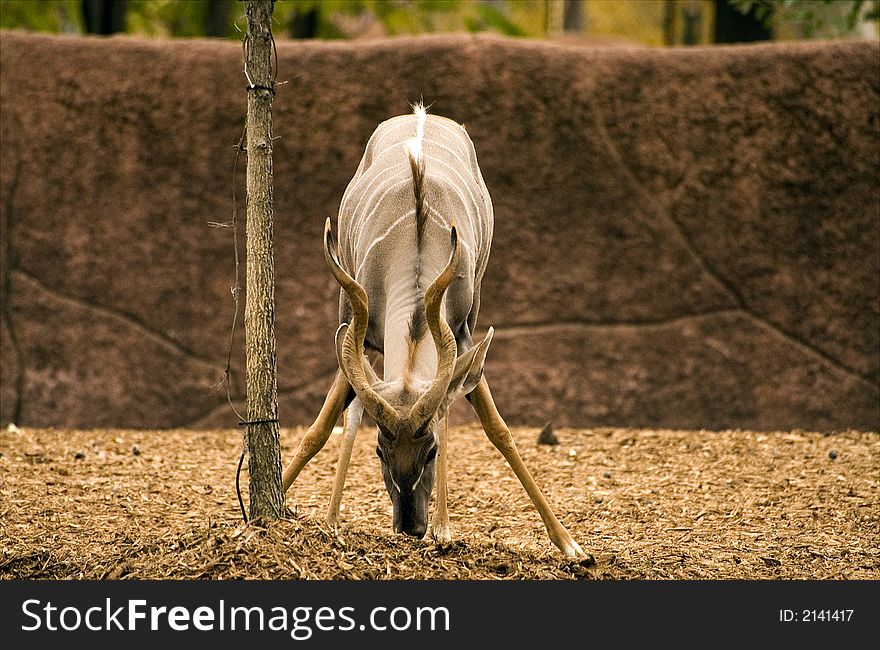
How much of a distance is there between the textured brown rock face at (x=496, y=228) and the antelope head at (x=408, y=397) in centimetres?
318

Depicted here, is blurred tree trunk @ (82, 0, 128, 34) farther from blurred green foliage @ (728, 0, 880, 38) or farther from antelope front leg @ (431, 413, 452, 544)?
antelope front leg @ (431, 413, 452, 544)

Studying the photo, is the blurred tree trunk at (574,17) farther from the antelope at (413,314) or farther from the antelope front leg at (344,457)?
the antelope front leg at (344,457)

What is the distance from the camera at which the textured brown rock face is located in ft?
24.1

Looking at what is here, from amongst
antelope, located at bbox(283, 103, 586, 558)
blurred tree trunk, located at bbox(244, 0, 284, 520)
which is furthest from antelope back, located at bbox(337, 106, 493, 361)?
blurred tree trunk, located at bbox(244, 0, 284, 520)

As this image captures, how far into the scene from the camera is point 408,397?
4.12 meters

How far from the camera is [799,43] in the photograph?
742 cm

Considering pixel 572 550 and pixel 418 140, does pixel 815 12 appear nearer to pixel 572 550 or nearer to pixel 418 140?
pixel 418 140

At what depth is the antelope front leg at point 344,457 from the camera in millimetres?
5047

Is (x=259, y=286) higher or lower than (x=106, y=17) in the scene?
lower

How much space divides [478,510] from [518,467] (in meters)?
1.06

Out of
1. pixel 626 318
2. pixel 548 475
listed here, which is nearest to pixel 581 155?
pixel 626 318

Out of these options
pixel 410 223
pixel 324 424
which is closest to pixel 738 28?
pixel 410 223

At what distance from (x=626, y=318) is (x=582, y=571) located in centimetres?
322

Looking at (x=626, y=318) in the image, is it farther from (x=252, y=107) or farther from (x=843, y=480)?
(x=252, y=107)
